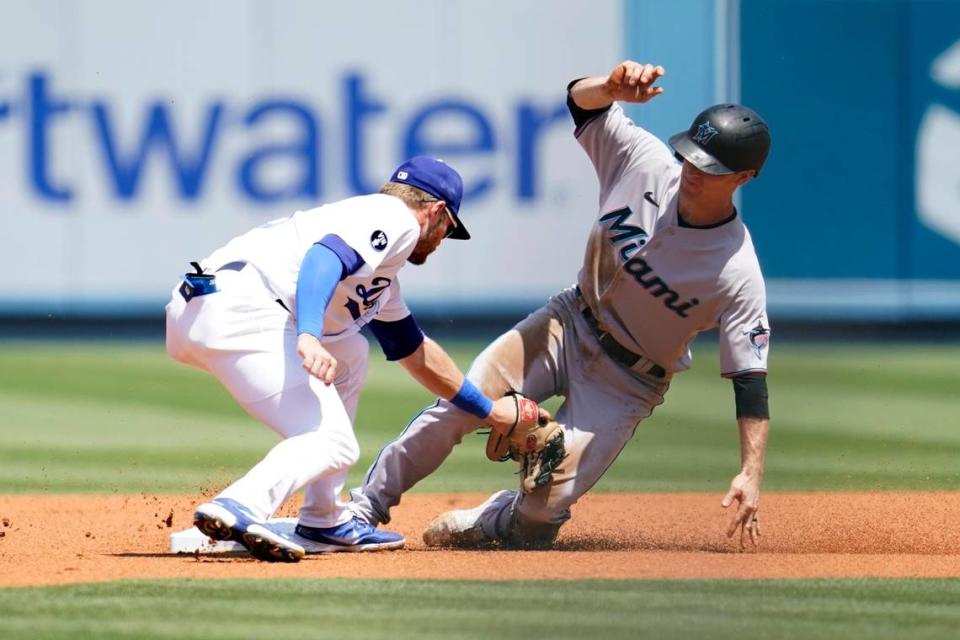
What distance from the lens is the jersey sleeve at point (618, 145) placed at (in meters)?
5.26

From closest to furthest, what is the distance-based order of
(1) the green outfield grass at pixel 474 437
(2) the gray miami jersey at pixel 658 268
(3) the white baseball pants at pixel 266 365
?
(3) the white baseball pants at pixel 266 365 < (2) the gray miami jersey at pixel 658 268 < (1) the green outfield grass at pixel 474 437

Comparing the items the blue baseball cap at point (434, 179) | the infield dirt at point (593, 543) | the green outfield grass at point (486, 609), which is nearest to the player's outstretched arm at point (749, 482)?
the infield dirt at point (593, 543)

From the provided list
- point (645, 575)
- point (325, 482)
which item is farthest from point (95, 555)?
point (645, 575)

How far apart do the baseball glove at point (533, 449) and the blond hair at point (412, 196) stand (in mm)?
811

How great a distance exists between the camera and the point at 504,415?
16.4 ft

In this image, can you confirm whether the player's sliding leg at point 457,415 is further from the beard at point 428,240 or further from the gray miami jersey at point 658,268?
the beard at point 428,240

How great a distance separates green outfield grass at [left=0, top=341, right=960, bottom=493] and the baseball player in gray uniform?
170 centimetres

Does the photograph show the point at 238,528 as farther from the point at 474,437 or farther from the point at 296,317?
the point at 474,437

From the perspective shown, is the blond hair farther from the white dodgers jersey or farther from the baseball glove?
the baseball glove

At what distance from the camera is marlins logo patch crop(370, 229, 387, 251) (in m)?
4.39

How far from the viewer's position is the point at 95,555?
189 inches

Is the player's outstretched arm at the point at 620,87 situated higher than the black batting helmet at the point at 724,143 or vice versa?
the player's outstretched arm at the point at 620,87

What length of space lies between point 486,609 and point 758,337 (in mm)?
1525

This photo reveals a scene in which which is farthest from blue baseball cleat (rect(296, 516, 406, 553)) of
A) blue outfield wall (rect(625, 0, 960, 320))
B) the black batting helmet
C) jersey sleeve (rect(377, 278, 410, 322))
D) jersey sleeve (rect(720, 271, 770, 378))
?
blue outfield wall (rect(625, 0, 960, 320))
